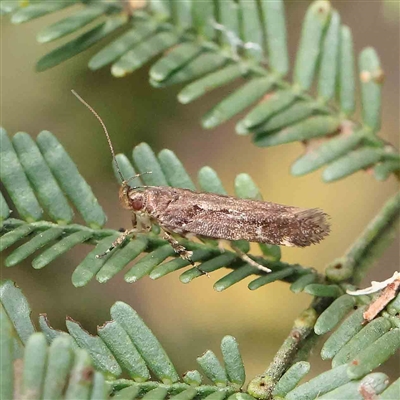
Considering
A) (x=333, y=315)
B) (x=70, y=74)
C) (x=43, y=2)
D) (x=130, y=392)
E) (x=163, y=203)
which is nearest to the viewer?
(x=130, y=392)

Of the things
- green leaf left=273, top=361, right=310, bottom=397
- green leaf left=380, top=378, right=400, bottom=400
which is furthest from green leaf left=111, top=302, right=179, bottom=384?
green leaf left=380, top=378, right=400, bottom=400

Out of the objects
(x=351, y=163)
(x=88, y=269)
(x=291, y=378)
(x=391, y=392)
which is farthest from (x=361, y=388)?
(x=351, y=163)

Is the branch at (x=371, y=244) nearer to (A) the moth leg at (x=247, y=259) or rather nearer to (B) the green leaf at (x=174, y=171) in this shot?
(A) the moth leg at (x=247, y=259)

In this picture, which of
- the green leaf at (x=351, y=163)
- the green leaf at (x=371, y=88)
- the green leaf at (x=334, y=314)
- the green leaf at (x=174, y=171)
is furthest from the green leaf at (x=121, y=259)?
the green leaf at (x=371, y=88)

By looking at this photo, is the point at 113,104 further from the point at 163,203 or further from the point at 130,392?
the point at 130,392

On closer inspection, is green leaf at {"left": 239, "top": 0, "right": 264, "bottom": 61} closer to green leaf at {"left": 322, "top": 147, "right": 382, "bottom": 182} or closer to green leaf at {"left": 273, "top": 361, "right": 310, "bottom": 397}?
green leaf at {"left": 322, "top": 147, "right": 382, "bottom": 182}

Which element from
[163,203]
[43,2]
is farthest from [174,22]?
[163,203]
